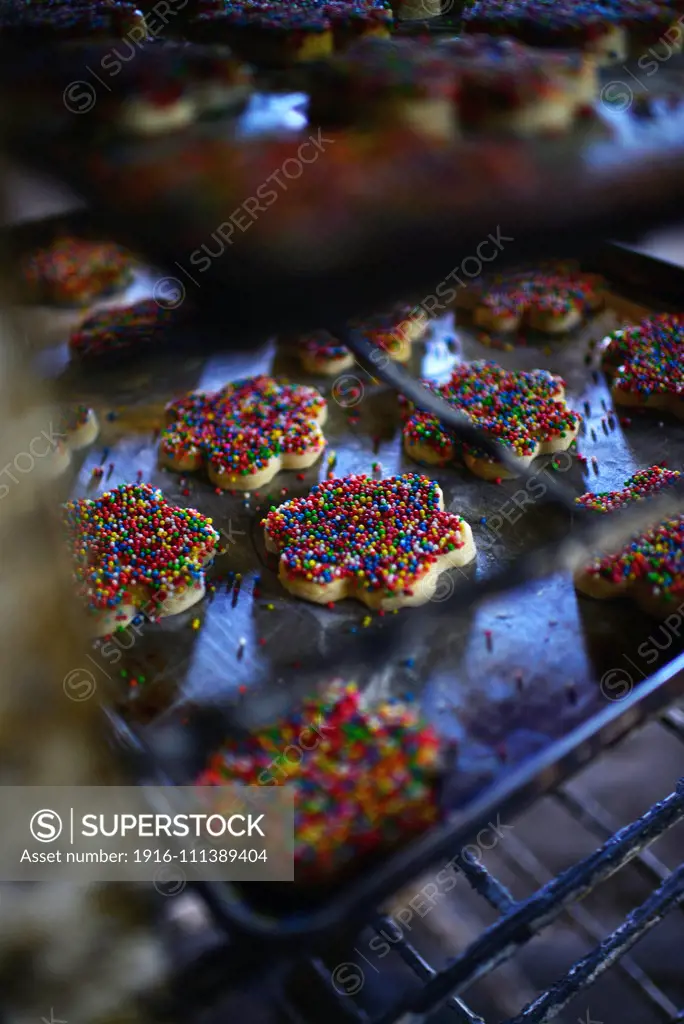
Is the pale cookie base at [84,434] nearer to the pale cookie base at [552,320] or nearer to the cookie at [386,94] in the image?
the pale cookie base at [552,320]

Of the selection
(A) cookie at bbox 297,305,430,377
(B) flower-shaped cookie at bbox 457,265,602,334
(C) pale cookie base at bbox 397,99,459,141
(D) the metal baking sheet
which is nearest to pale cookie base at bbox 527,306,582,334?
(B) flower-shaped cookie at bbox 457,265,602,334

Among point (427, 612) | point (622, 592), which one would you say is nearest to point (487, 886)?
point (427, 612)

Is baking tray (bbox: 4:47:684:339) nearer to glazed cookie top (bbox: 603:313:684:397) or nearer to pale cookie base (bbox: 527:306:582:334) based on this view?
glazed cookie top (bbox: 603:313:684:397)

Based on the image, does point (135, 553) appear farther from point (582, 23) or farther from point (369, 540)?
point (582, 23)

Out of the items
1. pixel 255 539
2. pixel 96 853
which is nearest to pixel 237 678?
pixel 255 539

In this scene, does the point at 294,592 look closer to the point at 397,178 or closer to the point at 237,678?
the point at 237,678

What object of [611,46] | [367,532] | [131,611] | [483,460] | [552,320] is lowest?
[131,611]

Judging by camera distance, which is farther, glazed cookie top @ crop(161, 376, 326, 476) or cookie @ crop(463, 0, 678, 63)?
glazed cookie top @ crop(161, 376, 326, 476)
